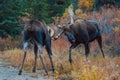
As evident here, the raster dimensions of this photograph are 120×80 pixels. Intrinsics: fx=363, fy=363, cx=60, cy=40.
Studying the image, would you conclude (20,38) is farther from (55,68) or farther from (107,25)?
(55,68)

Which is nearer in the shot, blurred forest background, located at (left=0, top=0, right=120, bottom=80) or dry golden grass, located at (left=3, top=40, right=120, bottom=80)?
dry golden grass, located at (left=3, top=40, right=120, bottom=80)

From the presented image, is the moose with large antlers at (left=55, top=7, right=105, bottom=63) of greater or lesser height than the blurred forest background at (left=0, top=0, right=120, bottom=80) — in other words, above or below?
above

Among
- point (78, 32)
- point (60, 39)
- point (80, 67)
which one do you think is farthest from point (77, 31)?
point (60, 39)

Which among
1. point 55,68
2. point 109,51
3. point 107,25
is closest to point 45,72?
point 55,68

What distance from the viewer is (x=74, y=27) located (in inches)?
505

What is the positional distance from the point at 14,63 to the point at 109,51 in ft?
16.2

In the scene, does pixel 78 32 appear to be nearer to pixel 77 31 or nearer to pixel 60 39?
pixel 77 31

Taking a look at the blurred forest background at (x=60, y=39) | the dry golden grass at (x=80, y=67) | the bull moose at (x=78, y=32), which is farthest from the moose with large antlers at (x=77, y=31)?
the blurred forest background at (x=60, y=39)

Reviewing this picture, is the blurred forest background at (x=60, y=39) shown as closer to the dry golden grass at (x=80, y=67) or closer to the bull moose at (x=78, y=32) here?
the dry golden grass at (x=80, y=67)

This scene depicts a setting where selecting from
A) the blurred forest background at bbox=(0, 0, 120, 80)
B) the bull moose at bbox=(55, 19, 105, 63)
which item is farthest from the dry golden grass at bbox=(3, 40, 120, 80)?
the bull moose at bbox=(55, 19, 105, 63)

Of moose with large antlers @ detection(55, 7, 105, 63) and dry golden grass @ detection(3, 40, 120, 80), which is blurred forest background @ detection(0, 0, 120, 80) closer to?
dry golden grass @ detection(3, 40, 120, 80)

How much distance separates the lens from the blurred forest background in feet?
36.9

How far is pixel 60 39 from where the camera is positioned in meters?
19.7

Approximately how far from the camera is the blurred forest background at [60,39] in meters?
11.2
